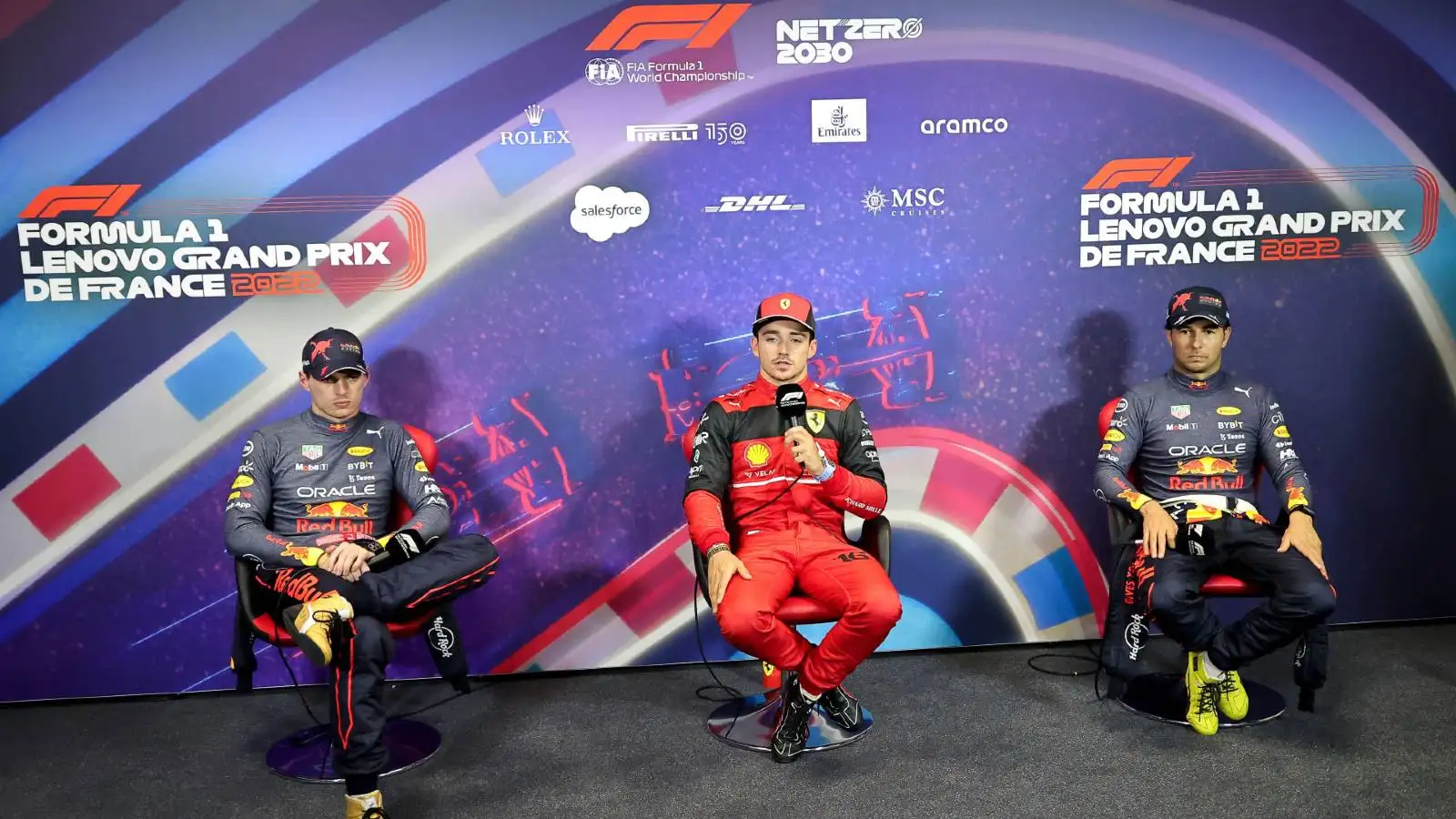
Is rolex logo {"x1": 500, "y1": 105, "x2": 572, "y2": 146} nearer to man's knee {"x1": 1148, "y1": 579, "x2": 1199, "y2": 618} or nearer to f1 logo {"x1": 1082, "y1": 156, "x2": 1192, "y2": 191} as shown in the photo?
f1 logo {"x1": 1082, "y1": 156, "x2": 1192, "y2": 191}

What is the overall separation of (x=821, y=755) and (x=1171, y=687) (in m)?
1.23

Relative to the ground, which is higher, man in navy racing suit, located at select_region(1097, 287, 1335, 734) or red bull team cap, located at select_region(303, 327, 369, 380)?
red bull team cap, located at select_region(303, 327, 369, 380)

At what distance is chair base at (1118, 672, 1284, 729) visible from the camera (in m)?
3.35

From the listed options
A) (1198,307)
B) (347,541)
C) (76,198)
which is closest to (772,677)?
(347,541)

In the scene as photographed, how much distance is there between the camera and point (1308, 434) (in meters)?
4.09

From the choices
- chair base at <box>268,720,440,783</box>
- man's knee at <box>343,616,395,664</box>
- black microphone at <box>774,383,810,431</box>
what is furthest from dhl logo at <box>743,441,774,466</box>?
chair base at <box>268,720,440,783</box>

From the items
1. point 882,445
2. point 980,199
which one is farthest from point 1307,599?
point 980,199

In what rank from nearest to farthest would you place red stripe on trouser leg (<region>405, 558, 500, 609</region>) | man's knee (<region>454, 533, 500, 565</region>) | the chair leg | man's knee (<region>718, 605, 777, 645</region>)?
1. man's knee (<region>718, 605, 777, 645</region>)
2. red stripe on trouser leg (<region>405, 558, 500, 609</region>)
3. man's knee (<region>454, 533, 500, 565</region>)
4. the chair leg

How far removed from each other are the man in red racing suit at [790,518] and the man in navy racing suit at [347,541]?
73 cm

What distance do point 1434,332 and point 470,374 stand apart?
11.4 feet

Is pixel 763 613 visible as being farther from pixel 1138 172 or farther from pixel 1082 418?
pixel 1138 172

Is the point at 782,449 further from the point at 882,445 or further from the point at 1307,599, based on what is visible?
the point at 1307,599

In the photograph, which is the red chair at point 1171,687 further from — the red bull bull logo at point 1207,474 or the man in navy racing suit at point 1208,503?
the red bull bull logo at point 1207,474

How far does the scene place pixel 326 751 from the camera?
3.34 m
